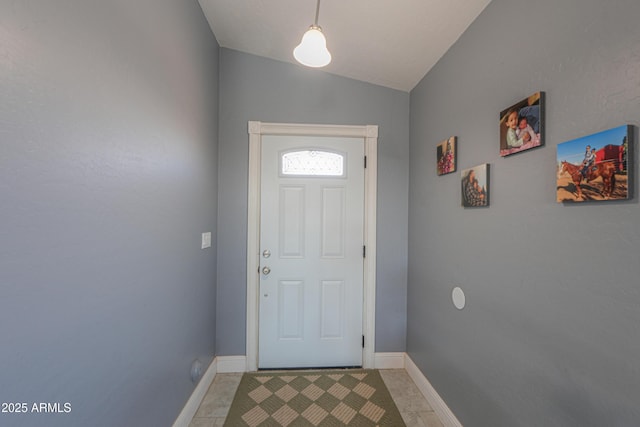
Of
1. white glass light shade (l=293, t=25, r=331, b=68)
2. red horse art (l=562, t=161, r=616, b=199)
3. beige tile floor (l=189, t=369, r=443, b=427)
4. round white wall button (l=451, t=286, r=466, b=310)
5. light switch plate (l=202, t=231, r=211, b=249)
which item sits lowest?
beige tile floor (l=189, t=369, r=443, b=427)

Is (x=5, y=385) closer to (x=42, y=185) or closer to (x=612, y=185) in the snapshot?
(x=42, y=185)

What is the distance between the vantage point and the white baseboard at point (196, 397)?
4.81 ft

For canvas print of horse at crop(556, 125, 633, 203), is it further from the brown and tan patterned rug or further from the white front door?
the brown and tan patterned rug

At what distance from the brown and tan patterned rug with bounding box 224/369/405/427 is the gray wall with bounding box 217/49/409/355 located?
310 millimetres

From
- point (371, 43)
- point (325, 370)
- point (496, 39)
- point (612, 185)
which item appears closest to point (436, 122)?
point (496, 39)

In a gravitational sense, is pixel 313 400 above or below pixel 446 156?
below

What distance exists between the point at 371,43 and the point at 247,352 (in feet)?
8.27

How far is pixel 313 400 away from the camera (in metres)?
1.75

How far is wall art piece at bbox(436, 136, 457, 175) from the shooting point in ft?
5.01

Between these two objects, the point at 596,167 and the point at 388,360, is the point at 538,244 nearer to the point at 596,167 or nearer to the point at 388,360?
the point at 596,167

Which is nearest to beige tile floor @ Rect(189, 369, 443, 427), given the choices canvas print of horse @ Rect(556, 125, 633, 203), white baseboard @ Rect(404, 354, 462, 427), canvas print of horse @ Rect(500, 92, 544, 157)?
white baseboard @ Rect(404, 354, 462, 427)

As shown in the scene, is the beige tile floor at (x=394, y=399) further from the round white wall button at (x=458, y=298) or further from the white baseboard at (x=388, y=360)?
the round white wall button at (x=458, y=298)

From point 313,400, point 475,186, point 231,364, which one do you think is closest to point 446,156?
point 475,186

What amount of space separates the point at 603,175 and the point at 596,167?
1.4 inches
